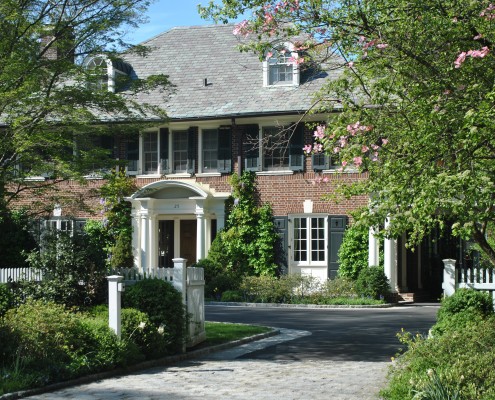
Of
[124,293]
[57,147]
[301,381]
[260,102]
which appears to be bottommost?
[301,381]

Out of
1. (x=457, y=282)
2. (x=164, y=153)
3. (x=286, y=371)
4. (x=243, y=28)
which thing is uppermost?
(x=164, y=153)

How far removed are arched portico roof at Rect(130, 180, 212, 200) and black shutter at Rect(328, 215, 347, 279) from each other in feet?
14.3

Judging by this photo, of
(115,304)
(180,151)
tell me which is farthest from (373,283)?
(115,304)

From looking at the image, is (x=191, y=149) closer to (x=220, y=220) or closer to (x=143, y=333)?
(x=220, y=220)

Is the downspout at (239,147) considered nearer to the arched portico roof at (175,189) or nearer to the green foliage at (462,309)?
the arched portico roof at (175,189)

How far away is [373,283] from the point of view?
26.1 m

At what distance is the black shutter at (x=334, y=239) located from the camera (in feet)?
92.1

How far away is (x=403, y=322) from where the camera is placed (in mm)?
20094

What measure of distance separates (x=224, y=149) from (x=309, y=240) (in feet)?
14.2

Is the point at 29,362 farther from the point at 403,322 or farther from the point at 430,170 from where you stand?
the point at 403,322

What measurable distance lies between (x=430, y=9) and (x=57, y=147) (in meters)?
8.54

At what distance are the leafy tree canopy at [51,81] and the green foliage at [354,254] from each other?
12.8 meters

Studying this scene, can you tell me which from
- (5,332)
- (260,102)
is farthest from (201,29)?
(5,332)

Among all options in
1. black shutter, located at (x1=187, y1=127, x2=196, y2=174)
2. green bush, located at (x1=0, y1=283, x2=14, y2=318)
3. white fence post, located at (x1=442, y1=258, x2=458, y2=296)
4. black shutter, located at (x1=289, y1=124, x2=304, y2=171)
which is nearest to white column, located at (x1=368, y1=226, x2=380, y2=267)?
black shutter, located at (x1=289, y1=124, x2=304, y2=171)
